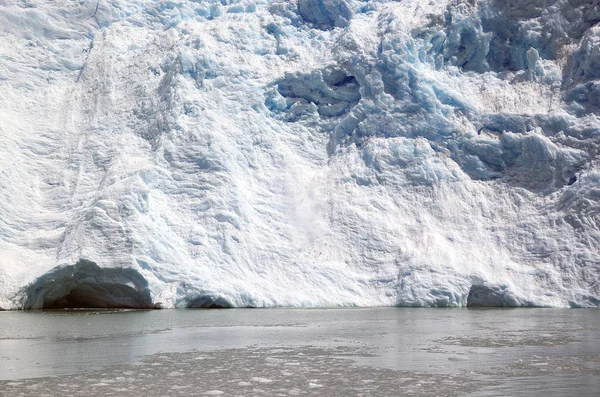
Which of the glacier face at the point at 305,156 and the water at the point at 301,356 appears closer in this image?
the water at the point at 301,356

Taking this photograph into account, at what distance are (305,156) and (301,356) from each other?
1465 centimetres

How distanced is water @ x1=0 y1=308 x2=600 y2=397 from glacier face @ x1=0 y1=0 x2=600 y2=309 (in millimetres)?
3924

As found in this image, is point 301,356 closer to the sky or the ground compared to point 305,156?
closer to the ground

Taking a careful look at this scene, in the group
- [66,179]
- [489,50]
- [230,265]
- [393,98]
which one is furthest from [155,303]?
[489,50]

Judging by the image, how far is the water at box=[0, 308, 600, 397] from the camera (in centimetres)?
726

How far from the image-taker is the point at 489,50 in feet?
79.9

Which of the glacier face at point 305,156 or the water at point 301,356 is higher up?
the glacier face at point 305,156

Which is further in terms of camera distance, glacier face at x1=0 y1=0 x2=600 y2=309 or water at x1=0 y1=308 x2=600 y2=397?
glacier face at x1=0 y1=0 x2=600 y2=309

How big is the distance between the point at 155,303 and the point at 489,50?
12331 millimetres

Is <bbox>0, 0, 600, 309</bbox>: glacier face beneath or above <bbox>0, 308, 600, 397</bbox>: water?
above

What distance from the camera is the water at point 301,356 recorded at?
7262mm

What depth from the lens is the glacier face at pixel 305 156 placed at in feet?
64.1

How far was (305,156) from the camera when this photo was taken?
23.8 m

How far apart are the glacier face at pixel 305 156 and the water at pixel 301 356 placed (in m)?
3.92
